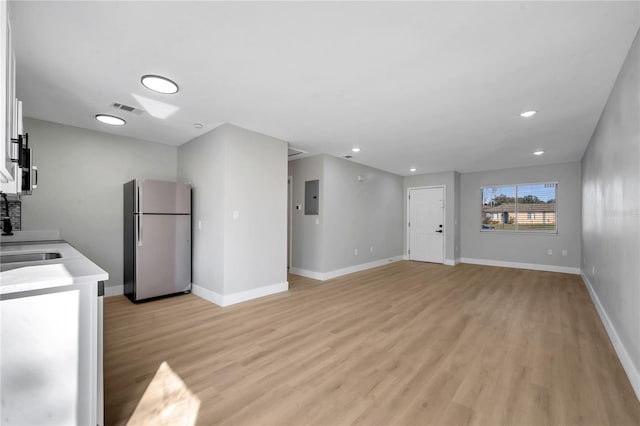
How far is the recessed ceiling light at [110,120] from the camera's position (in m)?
3.46

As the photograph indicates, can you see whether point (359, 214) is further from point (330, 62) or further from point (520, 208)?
point (330, 62)

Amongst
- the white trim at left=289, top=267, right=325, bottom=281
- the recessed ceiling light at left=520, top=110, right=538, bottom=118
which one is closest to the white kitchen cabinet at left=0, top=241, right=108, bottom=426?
the white trim at left=289, top=267, right=325, bottom=281

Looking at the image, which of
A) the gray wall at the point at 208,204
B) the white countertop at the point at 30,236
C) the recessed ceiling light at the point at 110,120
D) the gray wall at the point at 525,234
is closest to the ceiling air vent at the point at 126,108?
the recessed ceiling light at the point at 110,120

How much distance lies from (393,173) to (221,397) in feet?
21.8

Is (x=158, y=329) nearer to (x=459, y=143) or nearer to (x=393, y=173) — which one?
(x=459, y=143)

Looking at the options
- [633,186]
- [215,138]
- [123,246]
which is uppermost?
[215,138]

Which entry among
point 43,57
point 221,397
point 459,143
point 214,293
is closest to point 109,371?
point 221,397

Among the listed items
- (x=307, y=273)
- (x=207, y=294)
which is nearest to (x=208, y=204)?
(x=207, y=294)

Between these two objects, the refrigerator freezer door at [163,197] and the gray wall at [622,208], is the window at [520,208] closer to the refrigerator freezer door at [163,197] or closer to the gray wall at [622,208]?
the gray wall at [622,208]

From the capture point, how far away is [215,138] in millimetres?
3912

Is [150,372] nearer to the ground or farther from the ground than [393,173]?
nearer to the ground

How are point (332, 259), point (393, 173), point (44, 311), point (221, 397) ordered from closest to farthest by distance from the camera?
point (44, 311)
point (221, 397)
point (332, 259)
point (393, 173)

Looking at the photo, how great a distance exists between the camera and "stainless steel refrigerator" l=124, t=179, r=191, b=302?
150 inches

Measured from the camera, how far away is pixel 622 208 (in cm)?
241
